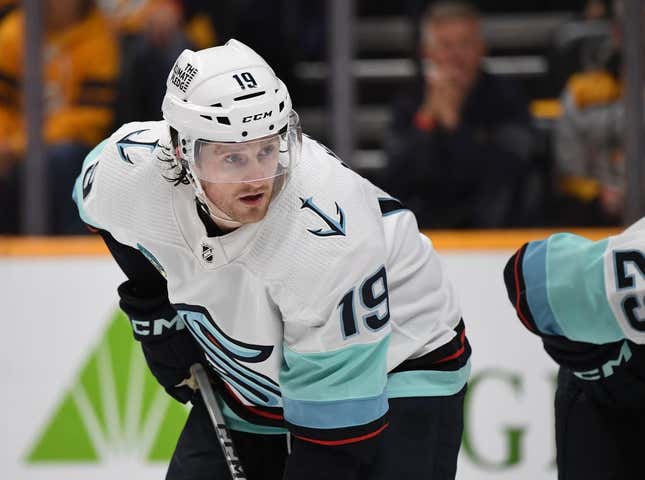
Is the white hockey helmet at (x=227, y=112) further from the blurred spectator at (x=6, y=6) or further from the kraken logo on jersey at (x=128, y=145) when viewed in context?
the blurred spectator at (x=6, y=6)

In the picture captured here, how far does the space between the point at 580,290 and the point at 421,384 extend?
0.31 m

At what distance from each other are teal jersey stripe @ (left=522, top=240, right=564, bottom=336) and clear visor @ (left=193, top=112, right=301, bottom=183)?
0.45 m

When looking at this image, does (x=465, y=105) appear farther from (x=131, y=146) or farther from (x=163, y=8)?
(x=131, y=146)

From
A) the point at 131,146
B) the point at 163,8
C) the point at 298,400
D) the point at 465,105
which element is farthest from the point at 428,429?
the point at 163,8

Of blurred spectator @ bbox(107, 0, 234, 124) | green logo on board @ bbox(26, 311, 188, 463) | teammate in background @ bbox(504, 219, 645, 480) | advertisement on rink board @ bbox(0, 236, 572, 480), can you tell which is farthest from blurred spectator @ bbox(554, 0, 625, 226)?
teammate in background @ bbox(504, 219, 645, 480)

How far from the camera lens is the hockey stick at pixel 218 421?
223cm

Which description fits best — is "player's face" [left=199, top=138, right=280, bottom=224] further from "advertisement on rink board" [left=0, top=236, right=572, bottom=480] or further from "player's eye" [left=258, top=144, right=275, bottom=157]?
"advertisement on rink board" [left=0, top=236, right=572, bottom=480]

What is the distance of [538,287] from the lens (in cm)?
207

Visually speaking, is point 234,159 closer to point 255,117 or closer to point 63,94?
point 255,117

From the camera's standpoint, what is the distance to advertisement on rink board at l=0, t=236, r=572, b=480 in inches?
137

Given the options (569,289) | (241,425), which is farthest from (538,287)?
(241,425)

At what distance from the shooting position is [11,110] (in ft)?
13.3

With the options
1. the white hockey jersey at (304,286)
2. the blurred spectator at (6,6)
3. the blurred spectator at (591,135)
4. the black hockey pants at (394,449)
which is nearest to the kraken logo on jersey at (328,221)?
the white hockey jersey at (304,286)

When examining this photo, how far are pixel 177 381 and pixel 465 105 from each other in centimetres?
173
